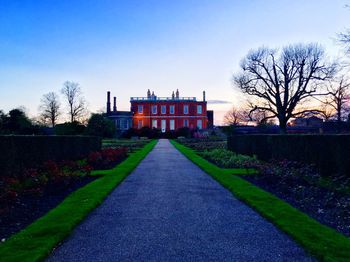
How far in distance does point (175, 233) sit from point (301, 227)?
1.86 metres

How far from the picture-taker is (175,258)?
13.7 feet

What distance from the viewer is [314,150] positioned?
11711 mm

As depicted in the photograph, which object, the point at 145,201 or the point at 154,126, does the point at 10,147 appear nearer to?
the point at 145,201

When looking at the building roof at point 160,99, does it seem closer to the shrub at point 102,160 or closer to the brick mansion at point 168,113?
the brick mansion at point 168,113

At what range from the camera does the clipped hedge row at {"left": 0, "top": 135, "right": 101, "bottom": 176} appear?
10.6m

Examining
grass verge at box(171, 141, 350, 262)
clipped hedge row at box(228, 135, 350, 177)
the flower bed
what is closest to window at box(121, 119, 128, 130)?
clipped hedge row at box(228, 135, 350, 177)

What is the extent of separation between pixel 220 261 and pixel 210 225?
159 cm

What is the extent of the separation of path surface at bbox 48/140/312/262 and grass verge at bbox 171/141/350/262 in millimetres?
152

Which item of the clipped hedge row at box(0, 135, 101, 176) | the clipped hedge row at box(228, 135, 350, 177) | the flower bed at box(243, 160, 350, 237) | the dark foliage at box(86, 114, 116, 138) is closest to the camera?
the flower bed at box(243, 160, 350, 237)

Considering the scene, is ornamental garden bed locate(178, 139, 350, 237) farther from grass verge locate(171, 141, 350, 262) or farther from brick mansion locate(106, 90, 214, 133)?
brick mansion locate(106, 90, 214, 133)

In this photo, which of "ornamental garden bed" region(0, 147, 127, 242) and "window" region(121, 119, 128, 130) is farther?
"window" region(121, 119, 128, 130)

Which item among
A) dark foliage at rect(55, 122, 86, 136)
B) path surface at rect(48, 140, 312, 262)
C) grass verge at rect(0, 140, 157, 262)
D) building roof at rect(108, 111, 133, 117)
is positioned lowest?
path surface at rect(48, 140, 312, 262)

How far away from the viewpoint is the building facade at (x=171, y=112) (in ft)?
220

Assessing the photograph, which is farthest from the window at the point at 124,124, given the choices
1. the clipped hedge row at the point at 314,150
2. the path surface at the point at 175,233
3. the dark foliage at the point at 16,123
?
the path surface at the point at 175,233
